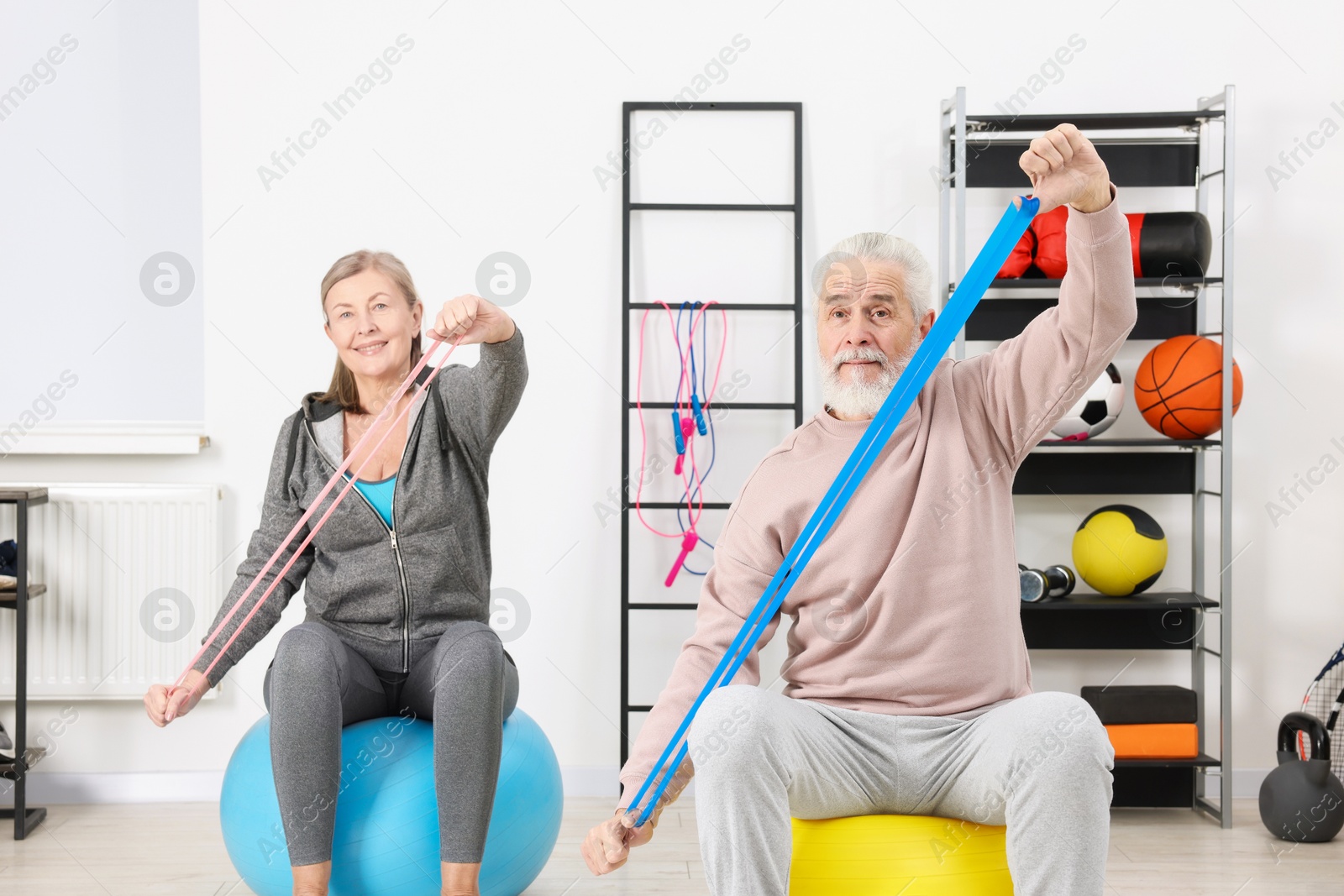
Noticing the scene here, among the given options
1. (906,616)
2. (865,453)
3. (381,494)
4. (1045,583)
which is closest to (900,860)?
(906,616)

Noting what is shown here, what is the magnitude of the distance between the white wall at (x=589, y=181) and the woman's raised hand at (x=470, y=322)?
3.76ft

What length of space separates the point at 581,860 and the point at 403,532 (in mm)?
973

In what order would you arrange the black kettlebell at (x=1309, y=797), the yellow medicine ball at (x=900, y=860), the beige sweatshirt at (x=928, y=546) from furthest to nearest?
the black kettlebell at (x=1309, y=797) < the beige sweatshirt at (x=928, y=546) < the yellow medicine ball at (x=900, y=860)

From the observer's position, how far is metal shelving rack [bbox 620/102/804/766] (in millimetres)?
2869

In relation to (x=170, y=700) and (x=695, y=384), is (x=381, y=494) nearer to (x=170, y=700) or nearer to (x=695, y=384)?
(x=170, y=700)

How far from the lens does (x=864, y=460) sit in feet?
4.33

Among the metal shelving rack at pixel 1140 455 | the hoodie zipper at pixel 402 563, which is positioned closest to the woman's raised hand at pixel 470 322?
the hoodie zipper at pixel 402 563

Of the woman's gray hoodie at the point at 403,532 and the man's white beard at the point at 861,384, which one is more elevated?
the man's white beard at the point at 861,384

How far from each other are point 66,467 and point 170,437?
0.30 m

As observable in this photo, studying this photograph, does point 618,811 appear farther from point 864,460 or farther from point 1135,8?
point 1135,8

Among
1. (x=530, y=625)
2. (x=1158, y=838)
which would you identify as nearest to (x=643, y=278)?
(x=530, y=625)

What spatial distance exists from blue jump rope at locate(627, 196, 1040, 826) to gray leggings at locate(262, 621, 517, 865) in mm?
509

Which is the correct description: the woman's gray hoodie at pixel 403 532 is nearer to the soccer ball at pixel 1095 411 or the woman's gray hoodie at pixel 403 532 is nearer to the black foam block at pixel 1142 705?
the soccer ball at pixel 1095 411

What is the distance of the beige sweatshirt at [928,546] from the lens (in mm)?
1449
